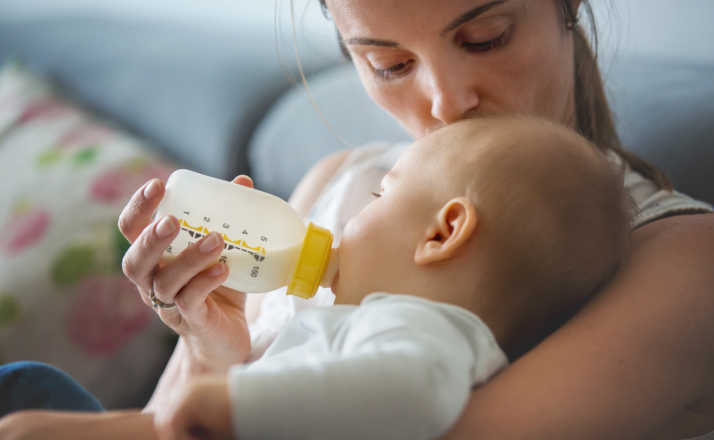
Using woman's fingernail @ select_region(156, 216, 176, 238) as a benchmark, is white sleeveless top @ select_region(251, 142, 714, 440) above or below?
below

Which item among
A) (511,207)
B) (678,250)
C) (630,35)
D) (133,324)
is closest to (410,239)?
(511,207)

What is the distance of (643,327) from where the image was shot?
28.7 inches

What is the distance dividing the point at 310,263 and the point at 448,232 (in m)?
0.19

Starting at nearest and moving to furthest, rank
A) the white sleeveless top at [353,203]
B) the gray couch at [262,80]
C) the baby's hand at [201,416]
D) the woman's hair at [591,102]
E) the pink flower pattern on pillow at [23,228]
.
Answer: the baby's hand at [201,416], the white sleeveless top at [353,203], the woman's hair at [591,102], the gray couch at [262,80], the pink flower pattern on pillow at [23,228]

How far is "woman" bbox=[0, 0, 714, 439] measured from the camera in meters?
0.68

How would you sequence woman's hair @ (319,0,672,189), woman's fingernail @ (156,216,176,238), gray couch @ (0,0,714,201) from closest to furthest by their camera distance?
woman's fingernail @ (156,216,176,238), woman's hair @ (319,0,672,189), gray couch @ (0,0,714,201)

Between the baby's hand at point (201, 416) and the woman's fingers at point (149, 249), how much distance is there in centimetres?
27

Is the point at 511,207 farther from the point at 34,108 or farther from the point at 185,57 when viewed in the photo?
the point at 34,108

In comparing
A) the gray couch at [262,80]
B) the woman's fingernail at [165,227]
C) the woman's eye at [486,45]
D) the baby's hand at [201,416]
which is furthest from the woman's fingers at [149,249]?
the gray couch at [262,80]

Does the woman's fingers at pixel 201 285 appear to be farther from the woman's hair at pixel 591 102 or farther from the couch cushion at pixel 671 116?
the couch cushion at pixel 671 116

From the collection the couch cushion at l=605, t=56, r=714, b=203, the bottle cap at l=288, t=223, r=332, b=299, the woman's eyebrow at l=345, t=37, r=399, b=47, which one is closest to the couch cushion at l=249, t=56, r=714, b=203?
the couch cushion at l=605, t=56, r=714, b=203

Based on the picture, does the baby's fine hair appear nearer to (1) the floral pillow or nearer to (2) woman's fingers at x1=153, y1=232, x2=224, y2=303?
(2) woman's fingers at x1=153, y1=232, x2=224, y2=303

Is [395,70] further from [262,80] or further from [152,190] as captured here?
[262,80]

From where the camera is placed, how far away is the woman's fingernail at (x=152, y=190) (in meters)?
0.82
